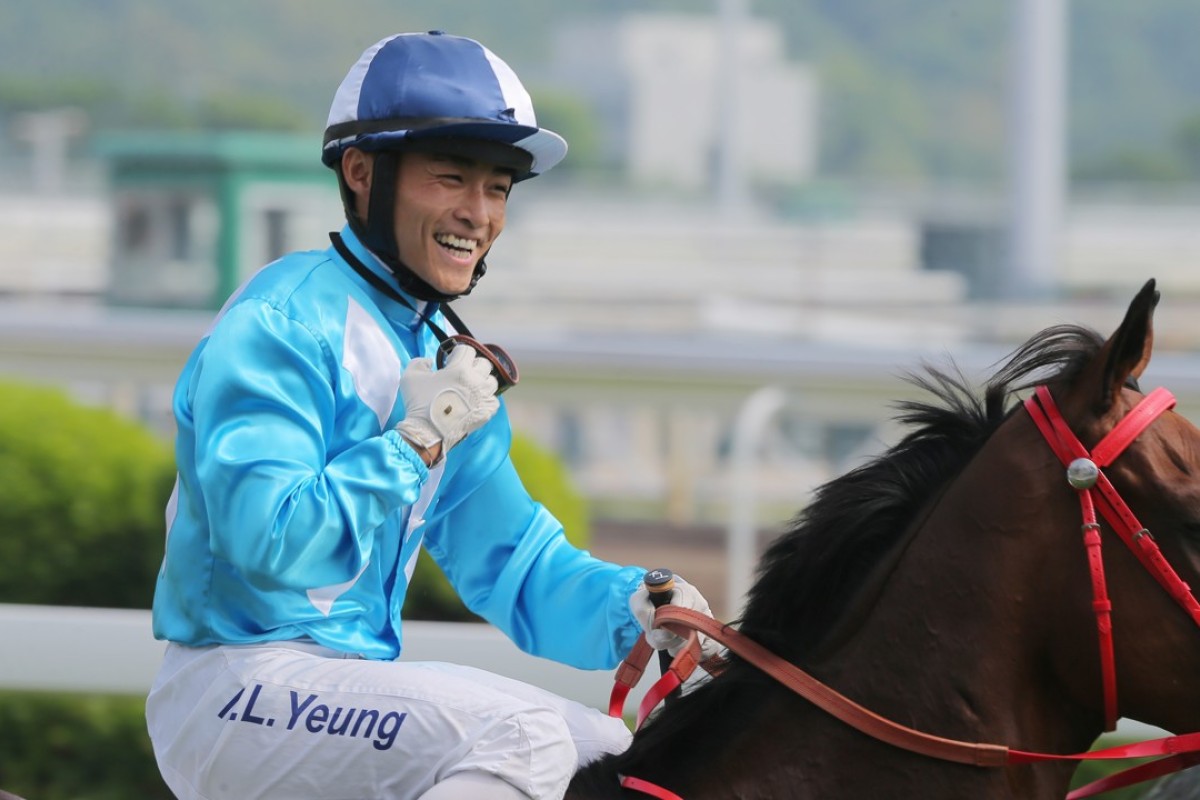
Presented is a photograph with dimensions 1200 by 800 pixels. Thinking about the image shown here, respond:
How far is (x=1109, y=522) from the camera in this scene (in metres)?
2.05

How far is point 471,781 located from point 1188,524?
0.97 metres

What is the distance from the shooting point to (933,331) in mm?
11250

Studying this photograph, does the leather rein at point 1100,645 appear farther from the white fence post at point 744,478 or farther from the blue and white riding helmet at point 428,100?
the white fence post at point 744,478

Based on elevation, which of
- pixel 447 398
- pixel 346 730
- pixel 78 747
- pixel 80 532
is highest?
pixel 447 398

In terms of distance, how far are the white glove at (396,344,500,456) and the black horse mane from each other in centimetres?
48

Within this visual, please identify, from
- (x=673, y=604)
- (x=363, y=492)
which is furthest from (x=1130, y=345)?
(x=363, y=492)

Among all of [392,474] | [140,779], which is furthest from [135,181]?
[392,474]

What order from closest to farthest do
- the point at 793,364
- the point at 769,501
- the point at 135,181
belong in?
the point at 793,364 → the point at 769,501 → the point at 135,181

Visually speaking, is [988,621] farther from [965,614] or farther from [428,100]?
[428,100]

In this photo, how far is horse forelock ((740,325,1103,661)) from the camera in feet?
7.32

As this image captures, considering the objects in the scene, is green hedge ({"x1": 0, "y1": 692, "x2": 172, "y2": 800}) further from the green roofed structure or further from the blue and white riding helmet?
the green roofed structure

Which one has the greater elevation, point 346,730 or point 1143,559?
point 1143,559

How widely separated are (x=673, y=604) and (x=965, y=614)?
17.4 inches

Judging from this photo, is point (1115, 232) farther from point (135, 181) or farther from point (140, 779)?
point (140, 779)
